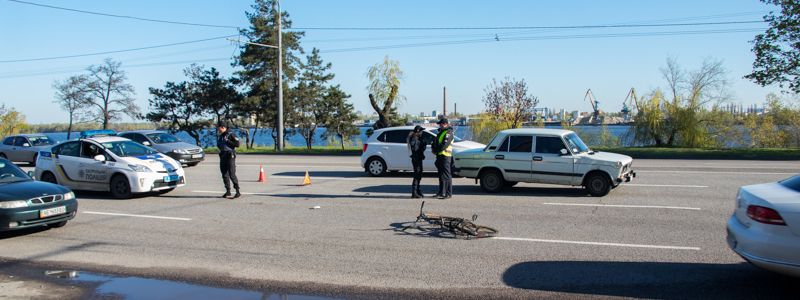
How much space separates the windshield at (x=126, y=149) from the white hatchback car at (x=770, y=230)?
12607 mm

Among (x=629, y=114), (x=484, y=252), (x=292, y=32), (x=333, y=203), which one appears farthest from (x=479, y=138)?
(x=484, y=252)

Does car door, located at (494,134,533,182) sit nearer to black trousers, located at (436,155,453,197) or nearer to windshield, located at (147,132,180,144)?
black trousers, located at (436,155,453,197)

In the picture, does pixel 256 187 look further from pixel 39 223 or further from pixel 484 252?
pixel 484 252

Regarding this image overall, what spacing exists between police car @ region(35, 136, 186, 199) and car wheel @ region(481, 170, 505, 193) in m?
7.17

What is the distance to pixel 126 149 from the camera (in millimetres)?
14188

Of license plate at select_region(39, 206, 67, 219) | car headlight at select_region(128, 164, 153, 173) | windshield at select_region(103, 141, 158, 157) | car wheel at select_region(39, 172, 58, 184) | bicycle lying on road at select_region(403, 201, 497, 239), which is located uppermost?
windshield at select_region(103, 141, 158, 157)

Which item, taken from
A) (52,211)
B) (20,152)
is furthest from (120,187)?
(20,152)

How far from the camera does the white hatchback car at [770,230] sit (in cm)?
547

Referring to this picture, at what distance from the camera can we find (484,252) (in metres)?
7.81

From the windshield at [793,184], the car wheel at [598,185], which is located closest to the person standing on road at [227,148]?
the car wheel at [598,185]

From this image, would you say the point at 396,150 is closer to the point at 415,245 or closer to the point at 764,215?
the point at 415,245

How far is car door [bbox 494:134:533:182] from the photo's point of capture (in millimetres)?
13234

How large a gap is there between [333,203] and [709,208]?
7.30 m

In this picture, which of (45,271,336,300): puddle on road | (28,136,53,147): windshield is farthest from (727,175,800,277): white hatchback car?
(28,136,53,147): windshield
